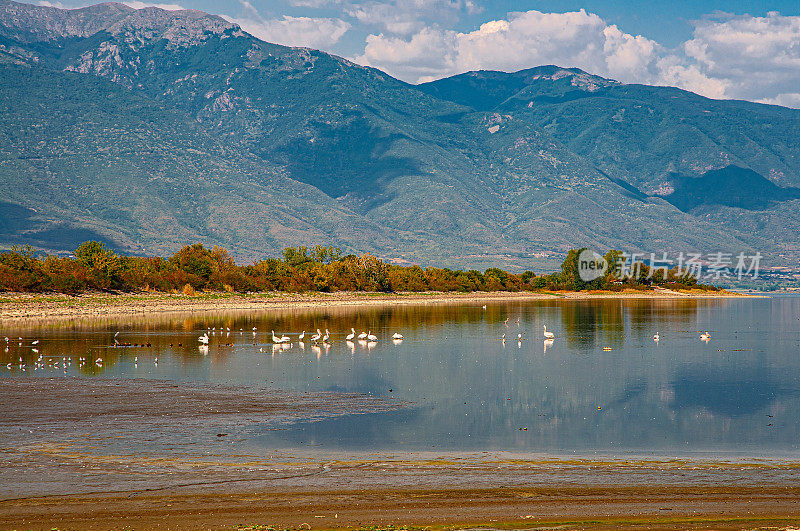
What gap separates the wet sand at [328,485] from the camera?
46.4ft

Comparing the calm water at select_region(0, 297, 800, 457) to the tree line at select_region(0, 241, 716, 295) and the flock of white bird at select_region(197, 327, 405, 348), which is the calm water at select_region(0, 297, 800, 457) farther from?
the tree line at select_region(0, 241, 716, 295)

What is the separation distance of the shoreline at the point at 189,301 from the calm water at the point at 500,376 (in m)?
9.80

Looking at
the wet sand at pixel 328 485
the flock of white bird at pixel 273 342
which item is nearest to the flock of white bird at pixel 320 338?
the flock of white bird at pixel 273 342

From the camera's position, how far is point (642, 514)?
1445 centimetres

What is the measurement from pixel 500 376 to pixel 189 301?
6590cm

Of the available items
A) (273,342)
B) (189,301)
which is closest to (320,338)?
(273,342)

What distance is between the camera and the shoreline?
73.4m

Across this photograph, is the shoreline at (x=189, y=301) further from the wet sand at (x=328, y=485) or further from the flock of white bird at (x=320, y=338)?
the wet sand at (x=328, y=485)

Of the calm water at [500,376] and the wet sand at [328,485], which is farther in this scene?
the calm water at [500,376]

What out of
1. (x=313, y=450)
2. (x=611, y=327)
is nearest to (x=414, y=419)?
(x=313, y=450)

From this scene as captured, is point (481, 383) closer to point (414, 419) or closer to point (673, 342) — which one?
point (414, 419)

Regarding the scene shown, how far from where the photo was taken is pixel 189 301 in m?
94.4

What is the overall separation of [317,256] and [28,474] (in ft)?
441

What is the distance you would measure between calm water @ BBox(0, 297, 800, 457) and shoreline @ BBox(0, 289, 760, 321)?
9798 millimetres
